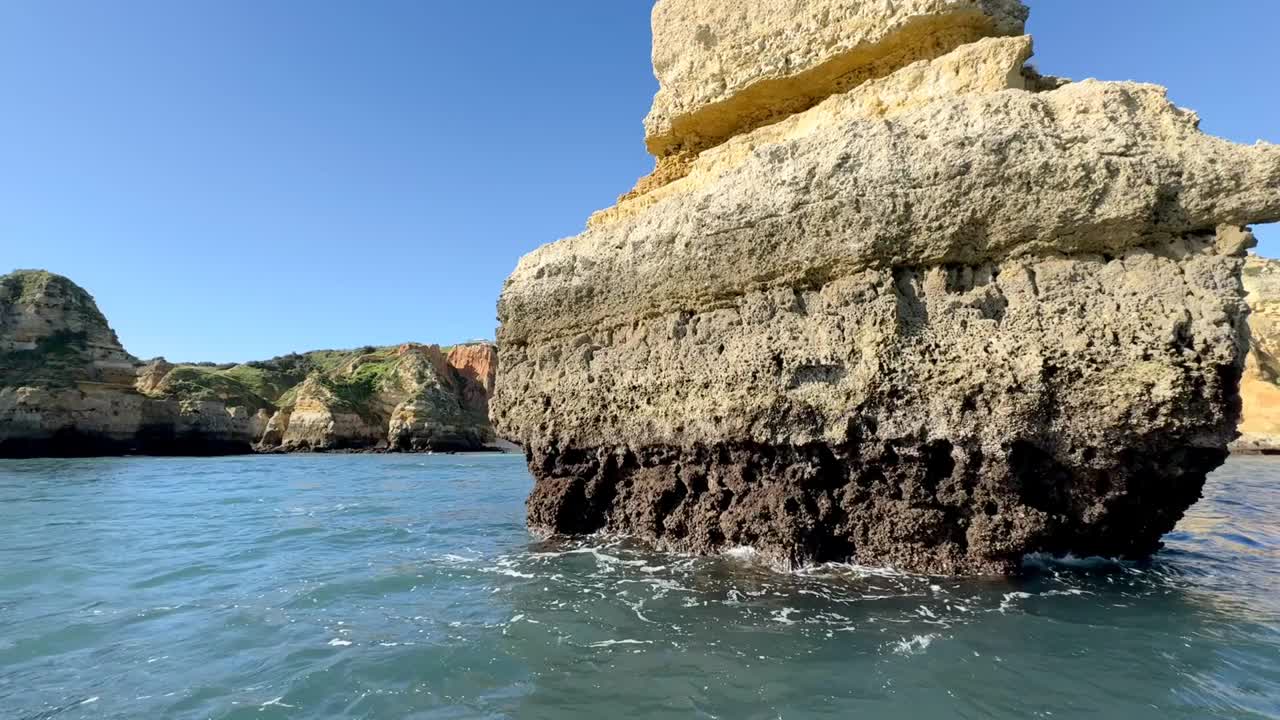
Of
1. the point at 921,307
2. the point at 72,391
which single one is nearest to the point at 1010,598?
the point at 921,307

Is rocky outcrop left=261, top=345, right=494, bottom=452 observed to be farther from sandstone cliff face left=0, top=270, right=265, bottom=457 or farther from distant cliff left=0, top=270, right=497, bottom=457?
sandstone cliff face left=0, top=270, right=265, bottom=457

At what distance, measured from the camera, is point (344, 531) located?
990 centimetres

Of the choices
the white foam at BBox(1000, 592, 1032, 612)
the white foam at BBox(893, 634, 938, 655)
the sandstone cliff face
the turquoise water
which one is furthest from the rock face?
the sandstone cliff face

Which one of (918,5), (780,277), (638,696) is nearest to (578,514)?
(780,277)

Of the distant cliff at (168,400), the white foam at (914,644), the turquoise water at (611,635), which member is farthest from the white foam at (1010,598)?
the distant cliff at (168,400)

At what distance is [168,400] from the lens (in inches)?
1538

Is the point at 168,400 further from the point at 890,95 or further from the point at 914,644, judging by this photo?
the point at 914,644

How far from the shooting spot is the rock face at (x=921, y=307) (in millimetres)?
5059

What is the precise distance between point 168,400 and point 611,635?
149ft

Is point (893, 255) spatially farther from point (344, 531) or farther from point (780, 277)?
point (344, 531)

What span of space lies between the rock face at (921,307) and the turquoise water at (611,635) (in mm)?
725

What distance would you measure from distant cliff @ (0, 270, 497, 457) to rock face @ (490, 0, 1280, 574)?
40875 mm

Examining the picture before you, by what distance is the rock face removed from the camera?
506cm

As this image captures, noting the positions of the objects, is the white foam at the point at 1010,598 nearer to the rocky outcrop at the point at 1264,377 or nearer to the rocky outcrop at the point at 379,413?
the rocky outcrop at the point at 1264,377
